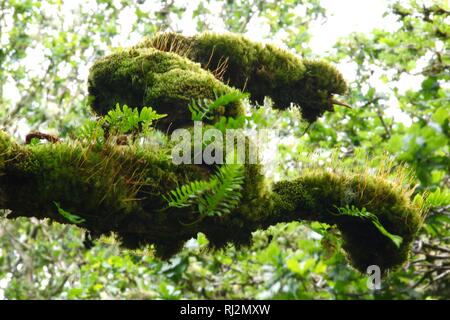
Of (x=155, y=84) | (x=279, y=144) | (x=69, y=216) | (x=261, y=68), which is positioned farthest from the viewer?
(x=279, y=144)

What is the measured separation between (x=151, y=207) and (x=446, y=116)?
105 inches

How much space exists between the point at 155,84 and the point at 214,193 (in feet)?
2.50

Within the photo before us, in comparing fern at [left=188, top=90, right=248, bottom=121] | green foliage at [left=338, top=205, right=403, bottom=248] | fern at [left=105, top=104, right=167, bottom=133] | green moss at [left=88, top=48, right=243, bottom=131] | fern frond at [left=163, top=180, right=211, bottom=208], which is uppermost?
green moss at [left=88, top=48, right=243, bottom=131]

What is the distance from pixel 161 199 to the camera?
81.4 inches

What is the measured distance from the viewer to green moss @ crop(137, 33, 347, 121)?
2824 millimetres

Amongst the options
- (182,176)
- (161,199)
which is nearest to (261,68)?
(182,176)

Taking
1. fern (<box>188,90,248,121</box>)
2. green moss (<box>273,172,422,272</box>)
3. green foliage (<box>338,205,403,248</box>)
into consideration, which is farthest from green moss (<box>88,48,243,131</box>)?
green foliage (<box>338,205,403,248</box>)

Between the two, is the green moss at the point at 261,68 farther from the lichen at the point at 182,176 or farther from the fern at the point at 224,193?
the fern at the point at 224,193

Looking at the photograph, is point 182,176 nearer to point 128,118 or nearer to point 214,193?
point 214,193

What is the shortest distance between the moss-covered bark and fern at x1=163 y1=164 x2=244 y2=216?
61 millimetres

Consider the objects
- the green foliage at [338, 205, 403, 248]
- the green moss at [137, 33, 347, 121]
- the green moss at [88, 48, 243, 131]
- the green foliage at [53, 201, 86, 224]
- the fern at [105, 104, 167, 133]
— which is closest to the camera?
the green foliage at [53, 201, 86, 224]

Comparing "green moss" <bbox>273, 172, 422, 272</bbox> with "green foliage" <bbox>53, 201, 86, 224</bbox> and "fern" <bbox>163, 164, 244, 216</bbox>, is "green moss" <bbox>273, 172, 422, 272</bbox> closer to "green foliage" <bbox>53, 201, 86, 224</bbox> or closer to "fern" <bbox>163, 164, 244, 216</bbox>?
"fern" <bbox>163, 164, 244, 216</bbox>
